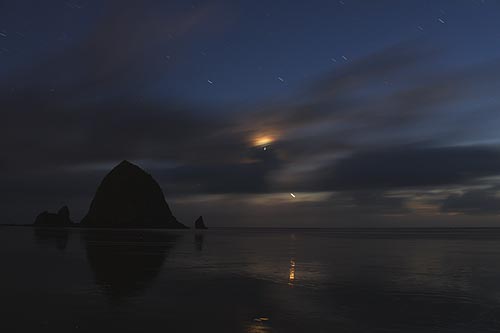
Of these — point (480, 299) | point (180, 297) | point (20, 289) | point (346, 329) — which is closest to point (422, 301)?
point (480, 299)

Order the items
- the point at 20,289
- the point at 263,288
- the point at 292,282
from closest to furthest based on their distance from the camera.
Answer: the point at 20,289 → the point at 263,288 → the point at 292,282

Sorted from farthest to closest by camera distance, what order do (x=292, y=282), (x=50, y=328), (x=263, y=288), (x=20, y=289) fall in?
(x=292, y=282)
(x=263, y=288)
(x=20, y=289)
(x=50, y=328)

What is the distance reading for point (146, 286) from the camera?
73.5 feet

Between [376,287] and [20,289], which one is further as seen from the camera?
[376,287]

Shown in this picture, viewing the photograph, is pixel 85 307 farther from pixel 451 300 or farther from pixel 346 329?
pixel 451 300

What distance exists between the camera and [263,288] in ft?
72.9

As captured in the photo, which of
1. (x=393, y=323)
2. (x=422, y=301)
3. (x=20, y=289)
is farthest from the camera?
(x=20, y=289)

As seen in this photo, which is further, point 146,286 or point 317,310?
point 146,286

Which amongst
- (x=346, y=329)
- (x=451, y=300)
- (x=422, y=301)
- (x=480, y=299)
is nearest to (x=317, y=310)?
(x=346, y=329)

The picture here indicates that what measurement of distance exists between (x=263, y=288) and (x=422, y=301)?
7.42 m

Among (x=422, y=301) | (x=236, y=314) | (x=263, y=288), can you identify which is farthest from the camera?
(x=263, y=288)

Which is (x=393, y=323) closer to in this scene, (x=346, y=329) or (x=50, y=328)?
(x=346, y=329)

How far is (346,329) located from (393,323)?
6.66 feet

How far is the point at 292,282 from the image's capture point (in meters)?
24.3
